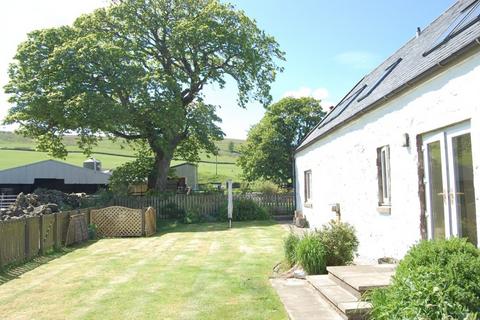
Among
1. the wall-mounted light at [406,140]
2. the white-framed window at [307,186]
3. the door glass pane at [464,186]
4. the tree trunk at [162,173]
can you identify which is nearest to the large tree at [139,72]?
the tree trunk at [162,173]

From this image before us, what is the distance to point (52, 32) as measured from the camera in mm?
25562

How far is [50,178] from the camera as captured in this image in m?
37.5

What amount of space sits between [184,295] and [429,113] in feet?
15.8

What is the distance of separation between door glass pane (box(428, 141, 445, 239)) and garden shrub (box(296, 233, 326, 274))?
1985 millimetres

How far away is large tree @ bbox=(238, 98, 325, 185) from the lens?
3416 centimetres

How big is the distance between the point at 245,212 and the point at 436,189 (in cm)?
1742

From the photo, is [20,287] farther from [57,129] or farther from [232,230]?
[57,129]

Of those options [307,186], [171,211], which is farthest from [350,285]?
[171,211]

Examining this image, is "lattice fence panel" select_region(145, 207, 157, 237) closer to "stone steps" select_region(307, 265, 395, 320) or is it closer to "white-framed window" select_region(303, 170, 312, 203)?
"white-framed window" select_region(303, 170, 312, 203)

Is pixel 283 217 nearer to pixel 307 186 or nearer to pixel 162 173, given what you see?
pixel 307 186

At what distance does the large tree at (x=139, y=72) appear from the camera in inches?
935

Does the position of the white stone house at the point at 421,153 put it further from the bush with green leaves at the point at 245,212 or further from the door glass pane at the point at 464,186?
the bush with green leaves at the point at 245,212

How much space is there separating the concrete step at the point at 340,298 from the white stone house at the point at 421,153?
1.72 meters

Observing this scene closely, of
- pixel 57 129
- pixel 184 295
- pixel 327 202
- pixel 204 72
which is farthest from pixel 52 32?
pixel 184 295
